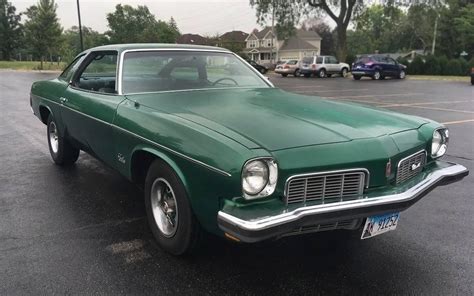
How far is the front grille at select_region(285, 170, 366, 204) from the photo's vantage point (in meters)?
2.55

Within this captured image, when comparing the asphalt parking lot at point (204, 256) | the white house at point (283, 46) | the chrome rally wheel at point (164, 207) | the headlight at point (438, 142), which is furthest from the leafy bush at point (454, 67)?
the white house at point (283, 46)

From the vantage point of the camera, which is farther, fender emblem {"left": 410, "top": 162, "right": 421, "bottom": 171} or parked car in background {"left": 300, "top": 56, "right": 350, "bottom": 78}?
parked car in background {"left": 300, "top": 56, "right": 350, "bottom": 78}

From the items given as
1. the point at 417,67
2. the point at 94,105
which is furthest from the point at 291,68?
the point at 94,105

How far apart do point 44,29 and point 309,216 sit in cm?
4819

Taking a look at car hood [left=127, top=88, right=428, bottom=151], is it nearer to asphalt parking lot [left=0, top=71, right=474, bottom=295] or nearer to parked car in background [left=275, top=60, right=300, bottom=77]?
asphalt parking lot [left=0, top=71, right=474, bottom=295]

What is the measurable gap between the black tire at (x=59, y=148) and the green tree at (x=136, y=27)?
62.0 metres

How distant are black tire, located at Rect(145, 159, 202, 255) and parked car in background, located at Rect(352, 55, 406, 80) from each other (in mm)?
25836

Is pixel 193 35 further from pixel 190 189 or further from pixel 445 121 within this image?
pixel 190 189

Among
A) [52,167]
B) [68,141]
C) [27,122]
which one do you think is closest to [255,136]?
[68,141]

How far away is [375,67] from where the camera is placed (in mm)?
27078

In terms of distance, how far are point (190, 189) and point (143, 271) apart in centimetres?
71

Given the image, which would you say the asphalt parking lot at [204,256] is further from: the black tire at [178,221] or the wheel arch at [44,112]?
the wheel arch at [44,112]

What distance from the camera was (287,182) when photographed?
252 centimetres

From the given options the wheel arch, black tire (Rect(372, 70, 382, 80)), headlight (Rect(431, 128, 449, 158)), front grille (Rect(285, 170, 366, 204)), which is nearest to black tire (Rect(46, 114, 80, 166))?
the wheel arch
